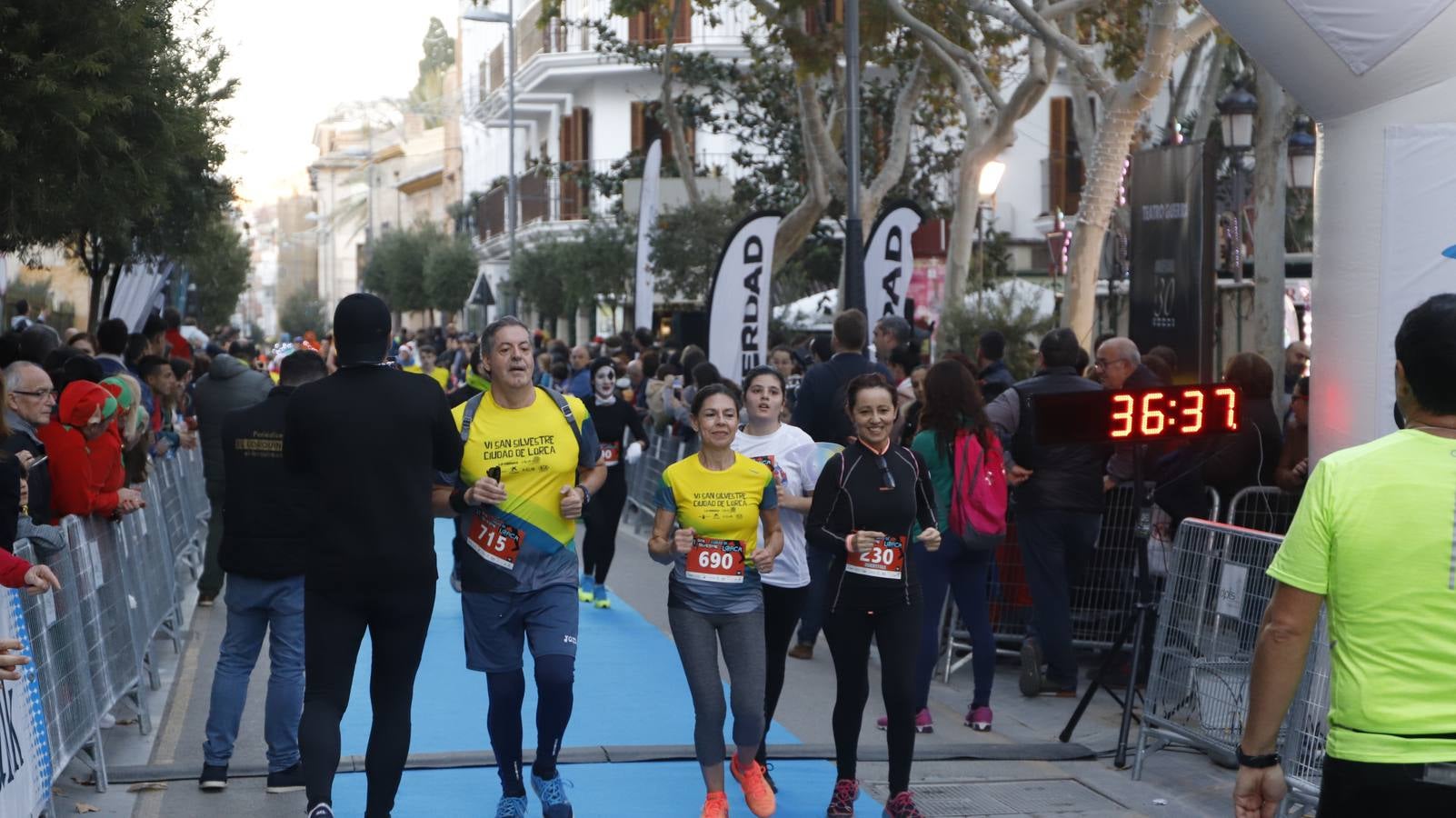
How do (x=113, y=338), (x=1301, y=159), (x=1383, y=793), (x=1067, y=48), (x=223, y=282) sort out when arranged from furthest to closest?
(x=223, y=282), (x=1301, y=159), (x=1067, y=48), (x=113, y=338), (x=1383, y=793)

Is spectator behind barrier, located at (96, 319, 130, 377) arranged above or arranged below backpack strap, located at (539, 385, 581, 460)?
above

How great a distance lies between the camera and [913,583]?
274 inches

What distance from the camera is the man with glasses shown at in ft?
27.7

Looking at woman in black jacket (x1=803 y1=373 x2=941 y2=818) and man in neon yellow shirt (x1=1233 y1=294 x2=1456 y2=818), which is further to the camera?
woman in black jacket (x1=803 y1=373 x2=941 y2=818)

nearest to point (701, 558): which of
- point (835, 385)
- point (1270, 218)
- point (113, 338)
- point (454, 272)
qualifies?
point (835, 385)

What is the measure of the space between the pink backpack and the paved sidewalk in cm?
100

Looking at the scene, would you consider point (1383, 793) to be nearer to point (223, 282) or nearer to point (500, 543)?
point (500, 543)

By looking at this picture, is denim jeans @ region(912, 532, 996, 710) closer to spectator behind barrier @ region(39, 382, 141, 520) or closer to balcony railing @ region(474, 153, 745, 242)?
spectator behind barrier @ region(39, 382, 141, 520)

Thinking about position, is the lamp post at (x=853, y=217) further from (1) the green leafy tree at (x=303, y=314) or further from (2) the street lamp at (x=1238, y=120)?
(1) the green leafy tree at (x=303, y=314)

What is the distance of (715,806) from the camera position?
6785 millimetres

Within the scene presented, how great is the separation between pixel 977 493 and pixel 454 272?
52.7m

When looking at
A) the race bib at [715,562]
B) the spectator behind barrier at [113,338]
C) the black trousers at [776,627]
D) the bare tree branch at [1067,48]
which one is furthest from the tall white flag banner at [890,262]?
the race bib at [715,562]

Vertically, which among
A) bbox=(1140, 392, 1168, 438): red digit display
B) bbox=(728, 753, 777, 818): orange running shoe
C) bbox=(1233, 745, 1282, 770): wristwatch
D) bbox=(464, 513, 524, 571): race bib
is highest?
bbox=(1140, 392, 1168, 438): red digit display

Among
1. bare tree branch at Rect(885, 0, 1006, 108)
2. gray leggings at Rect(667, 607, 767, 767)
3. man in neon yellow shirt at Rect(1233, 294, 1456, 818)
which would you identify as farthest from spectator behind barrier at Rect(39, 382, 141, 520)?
bare tree branch at Rect(885, 0, 1006, 108)
